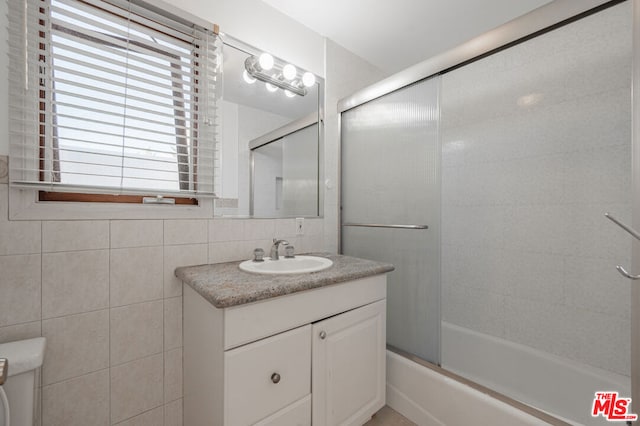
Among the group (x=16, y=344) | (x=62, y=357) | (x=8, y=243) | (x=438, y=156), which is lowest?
(x=62, y=357)

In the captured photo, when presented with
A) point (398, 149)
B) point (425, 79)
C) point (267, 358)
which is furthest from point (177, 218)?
point (425, 79)

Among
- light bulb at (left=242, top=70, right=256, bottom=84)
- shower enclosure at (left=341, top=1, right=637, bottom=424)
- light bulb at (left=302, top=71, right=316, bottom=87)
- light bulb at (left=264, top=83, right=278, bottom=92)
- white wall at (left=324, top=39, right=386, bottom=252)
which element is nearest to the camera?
shower enclosure at (left=341, top=1, right=637, bottom=424)

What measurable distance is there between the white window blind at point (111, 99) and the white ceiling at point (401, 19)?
0.74 meters

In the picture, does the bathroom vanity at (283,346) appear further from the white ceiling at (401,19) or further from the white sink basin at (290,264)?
the white ceiling at (401,19)

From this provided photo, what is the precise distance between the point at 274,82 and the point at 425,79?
904 millimetres

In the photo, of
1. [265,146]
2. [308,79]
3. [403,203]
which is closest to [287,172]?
[265,146]

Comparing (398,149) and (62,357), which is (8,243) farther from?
(398,149)

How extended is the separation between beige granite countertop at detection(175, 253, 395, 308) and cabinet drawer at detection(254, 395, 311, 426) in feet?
1.52

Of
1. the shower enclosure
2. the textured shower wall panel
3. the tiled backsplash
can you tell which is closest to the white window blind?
the tiled backsplash

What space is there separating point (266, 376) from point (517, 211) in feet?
6.22

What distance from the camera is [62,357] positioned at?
1.04m

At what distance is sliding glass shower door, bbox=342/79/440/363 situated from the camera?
147 centimetres

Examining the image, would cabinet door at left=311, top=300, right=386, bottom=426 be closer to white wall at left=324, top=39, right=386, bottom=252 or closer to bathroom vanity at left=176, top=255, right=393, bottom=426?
bathroom vanity at left=176, top=255, right=393, bottom=426

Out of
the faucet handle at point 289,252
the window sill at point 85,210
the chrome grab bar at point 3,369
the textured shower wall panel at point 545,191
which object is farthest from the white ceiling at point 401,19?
the chrome grab bar at point 3,369
